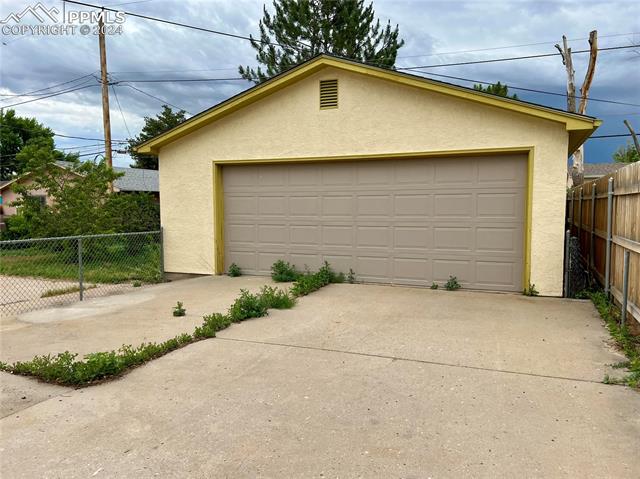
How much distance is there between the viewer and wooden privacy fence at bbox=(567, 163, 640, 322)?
16.8 feet

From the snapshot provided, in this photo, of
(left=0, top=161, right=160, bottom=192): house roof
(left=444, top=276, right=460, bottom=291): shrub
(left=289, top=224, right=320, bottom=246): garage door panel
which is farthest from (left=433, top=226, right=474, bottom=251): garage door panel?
(left=0, top=161, right=160, bottom=192): house roof

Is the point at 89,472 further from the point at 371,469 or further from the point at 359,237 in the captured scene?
the point at 359,237

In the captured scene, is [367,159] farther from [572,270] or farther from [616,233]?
[616,233]

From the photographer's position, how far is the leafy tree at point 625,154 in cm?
3496

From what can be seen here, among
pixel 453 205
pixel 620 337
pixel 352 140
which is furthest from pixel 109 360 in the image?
pixel 453 205

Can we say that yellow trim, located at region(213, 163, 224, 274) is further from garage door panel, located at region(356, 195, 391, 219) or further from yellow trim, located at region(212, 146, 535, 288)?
garage door panel, located at region(356, 195, 391, 219)

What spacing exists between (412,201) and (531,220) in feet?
6.63

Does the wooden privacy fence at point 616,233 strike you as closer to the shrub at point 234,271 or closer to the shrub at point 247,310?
the shrub at point 247,310

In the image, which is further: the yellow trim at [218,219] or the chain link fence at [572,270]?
the yellow trim at [218,219]

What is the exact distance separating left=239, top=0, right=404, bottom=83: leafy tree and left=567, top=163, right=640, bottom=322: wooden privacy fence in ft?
36.8

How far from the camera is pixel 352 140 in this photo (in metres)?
8.87

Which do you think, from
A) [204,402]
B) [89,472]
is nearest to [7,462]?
[89,472]

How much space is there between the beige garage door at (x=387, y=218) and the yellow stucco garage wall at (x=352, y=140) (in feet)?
1.10

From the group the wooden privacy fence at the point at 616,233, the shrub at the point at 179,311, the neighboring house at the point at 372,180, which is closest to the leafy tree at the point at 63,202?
the neighboring house at the point at 372,180
